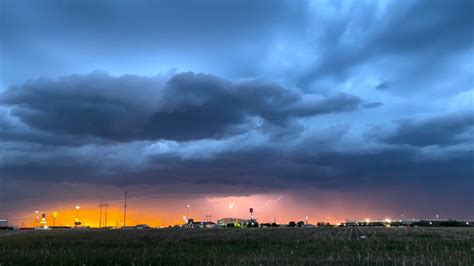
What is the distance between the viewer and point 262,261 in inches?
1075

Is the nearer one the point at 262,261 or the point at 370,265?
the point at 370,265

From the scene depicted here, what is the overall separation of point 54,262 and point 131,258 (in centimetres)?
421

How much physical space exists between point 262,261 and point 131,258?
25.6 feet

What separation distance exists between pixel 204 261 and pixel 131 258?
183 inches

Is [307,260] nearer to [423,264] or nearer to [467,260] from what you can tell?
[423,264]

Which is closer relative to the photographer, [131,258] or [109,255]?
[131,258]

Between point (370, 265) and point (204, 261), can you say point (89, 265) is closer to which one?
point (204, 261)

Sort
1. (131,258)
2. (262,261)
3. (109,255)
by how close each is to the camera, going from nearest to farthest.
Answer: (262,261) < (131,258) < (109,255)

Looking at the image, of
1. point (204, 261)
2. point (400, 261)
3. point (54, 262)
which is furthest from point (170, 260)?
point (400, 261)

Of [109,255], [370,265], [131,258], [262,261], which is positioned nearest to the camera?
[370,265]

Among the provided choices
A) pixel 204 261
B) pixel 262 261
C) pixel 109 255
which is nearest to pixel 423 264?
pixel 262 261

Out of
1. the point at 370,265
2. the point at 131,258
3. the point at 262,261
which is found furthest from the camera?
the point at 131,258

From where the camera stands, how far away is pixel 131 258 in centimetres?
2966

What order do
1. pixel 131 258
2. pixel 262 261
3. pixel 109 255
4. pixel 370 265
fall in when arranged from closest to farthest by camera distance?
1. pixel 370 265
2. pixel 262 261
3. pixel 131 258
4. pixel 109 255
